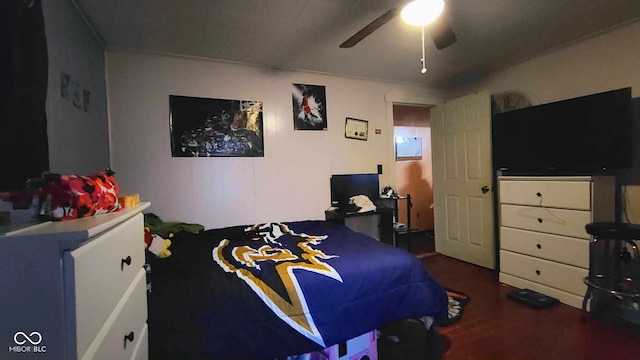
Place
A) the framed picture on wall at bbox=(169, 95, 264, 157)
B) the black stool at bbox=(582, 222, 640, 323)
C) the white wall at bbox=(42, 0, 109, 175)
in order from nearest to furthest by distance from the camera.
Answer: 1. the white wall at bbox=(42, 0, 109, 175)
2. the black stool at bbox=(582, 222, 640, 323)
3. the framed picture on wall at bbox=(169, 95, 264, 157)

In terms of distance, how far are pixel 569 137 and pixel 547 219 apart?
0.74 meters

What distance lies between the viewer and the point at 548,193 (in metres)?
2.33

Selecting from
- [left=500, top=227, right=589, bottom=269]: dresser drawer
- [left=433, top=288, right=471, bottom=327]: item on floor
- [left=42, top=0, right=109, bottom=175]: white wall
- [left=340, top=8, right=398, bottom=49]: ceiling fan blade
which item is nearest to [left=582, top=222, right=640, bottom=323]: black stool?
[left=500, top=227, right=589, bottom=269]: dresser drawer

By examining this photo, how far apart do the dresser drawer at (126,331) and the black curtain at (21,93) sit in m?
0.48

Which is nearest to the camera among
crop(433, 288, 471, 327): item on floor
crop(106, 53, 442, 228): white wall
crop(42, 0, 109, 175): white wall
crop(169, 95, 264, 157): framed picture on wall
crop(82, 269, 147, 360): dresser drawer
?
crop(82, 269, 147, 360): dresser drawer

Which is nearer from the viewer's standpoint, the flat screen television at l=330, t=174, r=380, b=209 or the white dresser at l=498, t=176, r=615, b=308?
the white dresser at l=498, t=176, r=615, b=308

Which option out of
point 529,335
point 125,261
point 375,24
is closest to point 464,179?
point 529,335

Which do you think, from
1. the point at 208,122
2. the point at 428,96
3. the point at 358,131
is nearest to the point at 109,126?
the point at 208,122

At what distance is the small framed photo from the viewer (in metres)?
3.37

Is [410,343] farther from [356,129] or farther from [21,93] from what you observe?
[356,129]

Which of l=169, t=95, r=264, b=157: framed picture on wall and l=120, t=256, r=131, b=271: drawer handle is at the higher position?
l=169, t=95, r=264, b=157: framed picture on wall

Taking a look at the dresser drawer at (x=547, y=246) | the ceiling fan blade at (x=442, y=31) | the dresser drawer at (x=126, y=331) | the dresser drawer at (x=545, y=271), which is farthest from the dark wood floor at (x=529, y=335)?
the ceiling fan blade at (x=442, y=31)

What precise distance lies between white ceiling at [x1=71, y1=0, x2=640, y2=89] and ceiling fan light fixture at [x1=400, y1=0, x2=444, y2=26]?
214 millimetres

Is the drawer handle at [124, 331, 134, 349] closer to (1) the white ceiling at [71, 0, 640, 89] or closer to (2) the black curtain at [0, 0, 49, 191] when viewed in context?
(2) the black curtain at [0, 0, 49, 191]
